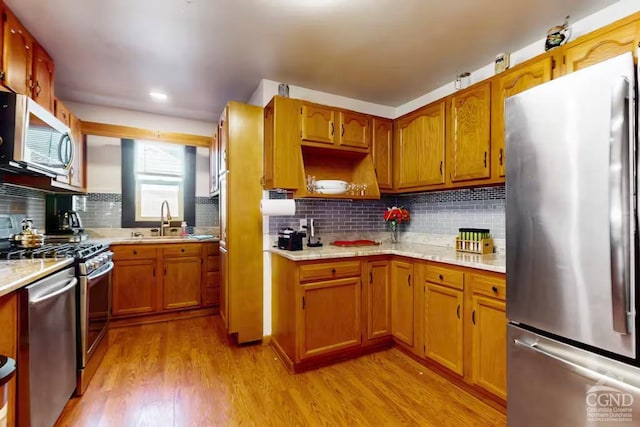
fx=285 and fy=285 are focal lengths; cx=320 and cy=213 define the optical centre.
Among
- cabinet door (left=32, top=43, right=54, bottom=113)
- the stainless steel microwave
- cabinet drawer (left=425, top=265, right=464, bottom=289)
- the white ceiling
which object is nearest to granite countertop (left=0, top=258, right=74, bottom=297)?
the stainless steel microwave

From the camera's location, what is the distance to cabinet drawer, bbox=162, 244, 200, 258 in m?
3.31

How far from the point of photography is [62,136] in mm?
2070

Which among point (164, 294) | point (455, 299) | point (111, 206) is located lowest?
point (164, 294)

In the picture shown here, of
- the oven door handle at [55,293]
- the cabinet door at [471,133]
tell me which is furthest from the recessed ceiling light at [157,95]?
the cabinet door at [471,133]

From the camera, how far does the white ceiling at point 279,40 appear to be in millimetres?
1829

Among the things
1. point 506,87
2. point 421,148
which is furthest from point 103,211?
point 506,87

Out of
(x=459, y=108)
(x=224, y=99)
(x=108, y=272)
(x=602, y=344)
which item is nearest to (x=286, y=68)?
(x=224, y=99)

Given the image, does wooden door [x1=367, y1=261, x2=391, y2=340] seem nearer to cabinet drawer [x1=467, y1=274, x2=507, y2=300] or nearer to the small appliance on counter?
the small appliance on counter

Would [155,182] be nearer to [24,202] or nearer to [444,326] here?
[24,202]

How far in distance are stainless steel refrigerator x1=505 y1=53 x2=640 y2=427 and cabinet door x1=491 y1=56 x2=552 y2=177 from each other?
0.71 metres

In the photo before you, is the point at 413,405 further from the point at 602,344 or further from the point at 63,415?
the point at 63,415

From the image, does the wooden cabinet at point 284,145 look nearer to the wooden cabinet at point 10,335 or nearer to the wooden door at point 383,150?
the wooden door at point 383,150

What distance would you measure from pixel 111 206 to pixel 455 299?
3.98 m

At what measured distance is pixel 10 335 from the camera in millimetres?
1281
